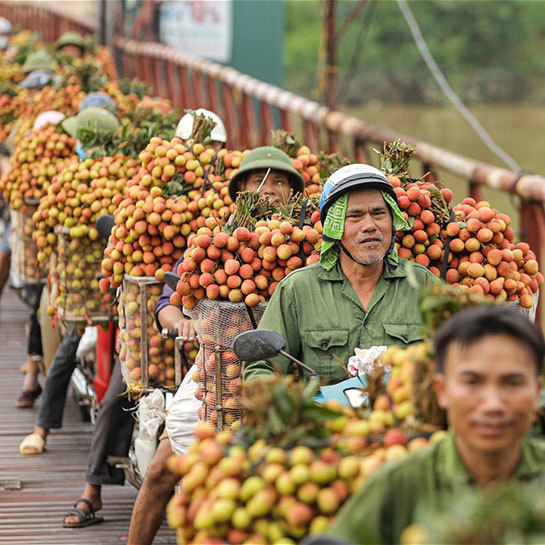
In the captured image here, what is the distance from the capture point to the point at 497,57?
35312 mm

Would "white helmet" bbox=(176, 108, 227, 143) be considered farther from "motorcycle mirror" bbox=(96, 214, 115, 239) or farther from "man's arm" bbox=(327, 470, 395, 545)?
"man's arm" bbox=(327, 470, 395, 545)

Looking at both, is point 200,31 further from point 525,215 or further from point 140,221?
point 140,221

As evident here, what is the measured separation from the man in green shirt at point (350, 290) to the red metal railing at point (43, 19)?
1656 centimetres

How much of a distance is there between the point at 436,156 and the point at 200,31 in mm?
10629

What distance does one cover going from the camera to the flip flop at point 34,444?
635 centimetres

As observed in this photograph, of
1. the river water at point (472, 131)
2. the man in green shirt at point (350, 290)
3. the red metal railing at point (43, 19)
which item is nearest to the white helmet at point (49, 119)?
the man in green shirt at point (350, 290)

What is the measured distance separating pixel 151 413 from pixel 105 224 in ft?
3.55

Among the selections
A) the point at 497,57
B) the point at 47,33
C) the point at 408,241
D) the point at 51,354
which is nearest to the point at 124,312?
the point at 408,241

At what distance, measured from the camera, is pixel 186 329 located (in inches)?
179

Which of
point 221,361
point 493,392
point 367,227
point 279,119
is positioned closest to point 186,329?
point 221,361

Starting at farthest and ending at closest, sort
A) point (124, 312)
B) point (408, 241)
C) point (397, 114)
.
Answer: point (397, 114), point (124, 312), point (408, 241)

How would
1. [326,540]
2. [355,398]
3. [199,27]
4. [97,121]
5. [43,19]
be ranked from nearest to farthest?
[326,540] → [355,398] → [97,121] → [199,27] → [43,19]

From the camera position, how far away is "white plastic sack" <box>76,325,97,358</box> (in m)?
6.16

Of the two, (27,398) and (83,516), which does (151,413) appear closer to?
(83,516)
